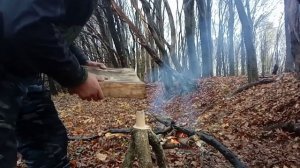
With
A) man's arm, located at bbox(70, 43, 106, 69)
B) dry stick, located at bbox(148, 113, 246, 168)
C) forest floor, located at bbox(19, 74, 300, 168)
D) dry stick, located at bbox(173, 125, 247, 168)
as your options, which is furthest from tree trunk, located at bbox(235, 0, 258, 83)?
man's arm, located at bbox(70, 43, 106, 69)

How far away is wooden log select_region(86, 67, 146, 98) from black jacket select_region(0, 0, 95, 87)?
49cm

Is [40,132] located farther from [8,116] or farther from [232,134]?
[232,134]

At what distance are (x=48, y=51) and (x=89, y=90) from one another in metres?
0.38

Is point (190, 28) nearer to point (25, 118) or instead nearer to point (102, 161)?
point (102, 161)

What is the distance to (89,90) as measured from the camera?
6.23 ft

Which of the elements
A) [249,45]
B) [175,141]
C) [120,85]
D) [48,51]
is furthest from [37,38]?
[249,45]

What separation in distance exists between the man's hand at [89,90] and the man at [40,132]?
624 mm

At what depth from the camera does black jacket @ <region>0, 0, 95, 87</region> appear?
152 cm

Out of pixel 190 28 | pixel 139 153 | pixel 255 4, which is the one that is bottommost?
pixel 139 153

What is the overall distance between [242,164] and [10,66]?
2997mm

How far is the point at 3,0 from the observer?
5.10 ft

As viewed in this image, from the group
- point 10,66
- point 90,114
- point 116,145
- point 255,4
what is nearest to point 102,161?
point 116,145

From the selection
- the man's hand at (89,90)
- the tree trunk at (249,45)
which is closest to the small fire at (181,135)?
the man's hand at (89,90)

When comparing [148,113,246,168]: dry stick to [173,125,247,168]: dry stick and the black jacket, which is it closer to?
[173,125,247,168]: dry stick
